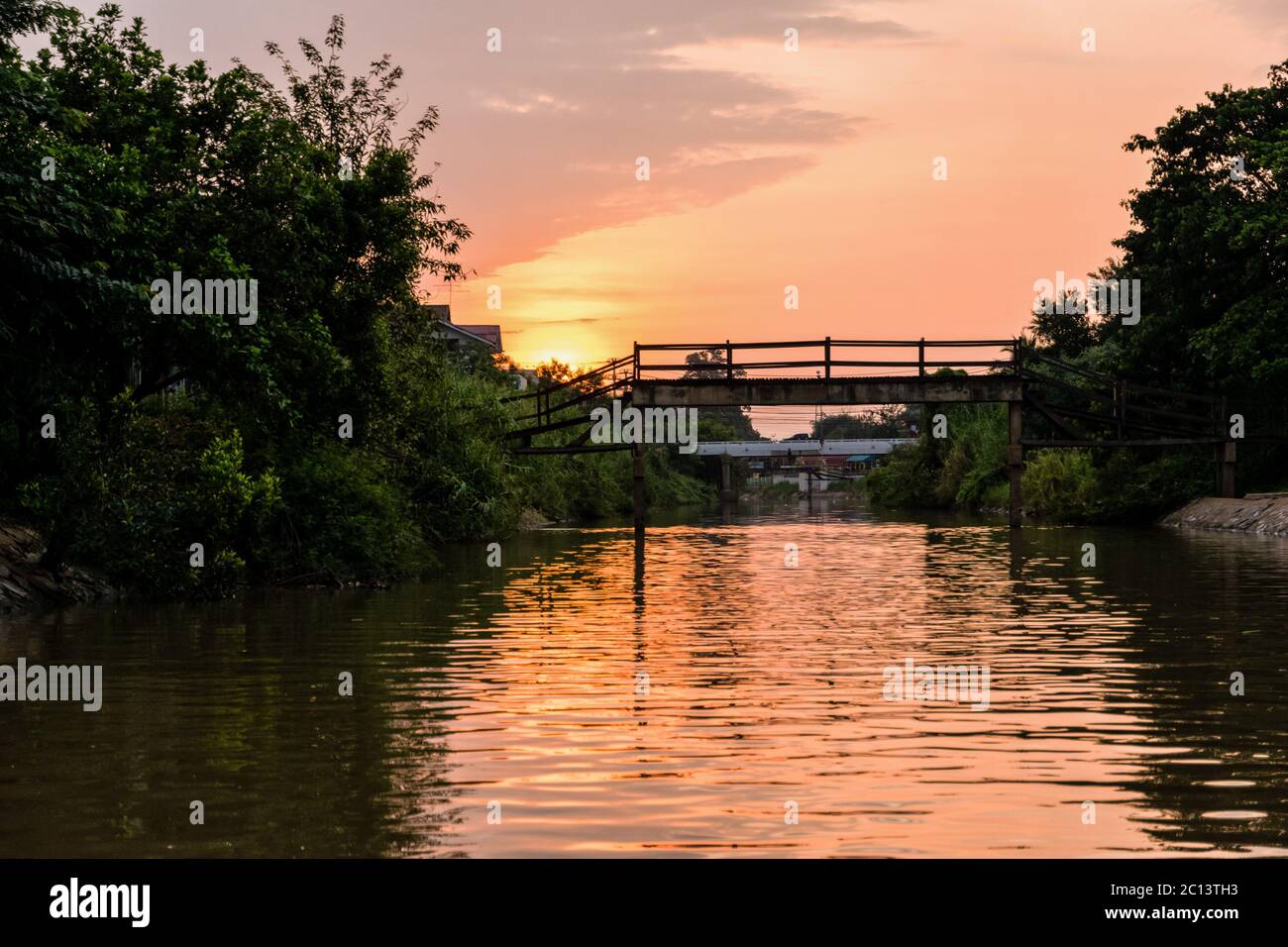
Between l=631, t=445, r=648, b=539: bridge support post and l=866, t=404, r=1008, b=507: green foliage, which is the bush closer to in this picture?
l=631, t=445, r=648, b=539: bridge support post

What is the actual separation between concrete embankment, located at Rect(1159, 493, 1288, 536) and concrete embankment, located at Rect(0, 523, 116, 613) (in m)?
34.1

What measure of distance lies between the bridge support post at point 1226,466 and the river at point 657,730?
97.3ft

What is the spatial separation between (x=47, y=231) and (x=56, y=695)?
6.81 meters

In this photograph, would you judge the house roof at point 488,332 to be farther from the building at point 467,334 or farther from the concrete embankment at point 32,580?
the concrete embankment at point 32,580

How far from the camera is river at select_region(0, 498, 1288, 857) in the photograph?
757cm

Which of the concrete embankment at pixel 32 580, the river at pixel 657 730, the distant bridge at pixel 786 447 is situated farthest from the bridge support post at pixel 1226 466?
the distant bridge at pixel 786 447

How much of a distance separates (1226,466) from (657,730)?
148ft

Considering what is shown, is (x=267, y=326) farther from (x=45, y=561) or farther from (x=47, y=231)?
(x=47, y=231)

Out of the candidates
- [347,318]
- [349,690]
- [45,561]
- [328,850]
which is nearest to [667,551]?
[347,318]

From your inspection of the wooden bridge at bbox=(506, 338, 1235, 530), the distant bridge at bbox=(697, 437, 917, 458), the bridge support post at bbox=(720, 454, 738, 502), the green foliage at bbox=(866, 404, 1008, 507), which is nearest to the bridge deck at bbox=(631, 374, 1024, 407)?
the wooden bridge at bbox=(506, 338, 1235, 530)

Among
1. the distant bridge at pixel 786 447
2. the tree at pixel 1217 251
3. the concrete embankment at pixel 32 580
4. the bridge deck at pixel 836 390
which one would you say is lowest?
the concrete embankment at pixel 32 580

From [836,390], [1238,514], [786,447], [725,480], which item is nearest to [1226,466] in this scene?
[1238,514]

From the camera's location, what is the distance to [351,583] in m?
25.9

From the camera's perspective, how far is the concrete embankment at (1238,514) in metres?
43.0
